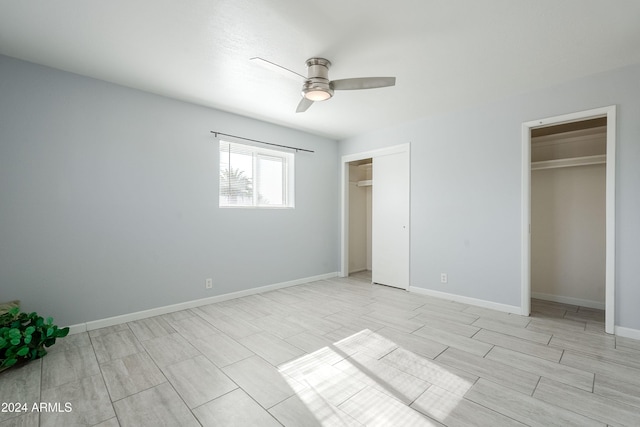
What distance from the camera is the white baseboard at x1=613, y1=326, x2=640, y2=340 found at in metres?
2.65

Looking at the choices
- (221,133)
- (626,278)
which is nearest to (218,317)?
(221,133)

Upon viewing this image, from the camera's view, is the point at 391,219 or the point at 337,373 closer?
the point at 337,373

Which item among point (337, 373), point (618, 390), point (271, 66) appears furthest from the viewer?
point (271, 66)

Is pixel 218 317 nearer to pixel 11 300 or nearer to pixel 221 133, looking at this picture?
pixel 11 300

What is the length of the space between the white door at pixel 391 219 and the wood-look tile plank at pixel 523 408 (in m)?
2.54

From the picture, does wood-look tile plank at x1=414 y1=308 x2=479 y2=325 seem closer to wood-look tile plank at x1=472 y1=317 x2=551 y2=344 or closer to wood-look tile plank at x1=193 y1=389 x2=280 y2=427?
wood-look tile plank at x1=472 y1=317 x2=551 y2=344

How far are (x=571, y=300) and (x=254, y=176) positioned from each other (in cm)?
480

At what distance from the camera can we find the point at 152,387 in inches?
75.6

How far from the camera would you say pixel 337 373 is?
6.88 feet

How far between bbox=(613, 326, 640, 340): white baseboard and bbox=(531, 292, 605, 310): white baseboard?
1.02m

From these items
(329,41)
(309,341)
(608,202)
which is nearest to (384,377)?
(309,341)

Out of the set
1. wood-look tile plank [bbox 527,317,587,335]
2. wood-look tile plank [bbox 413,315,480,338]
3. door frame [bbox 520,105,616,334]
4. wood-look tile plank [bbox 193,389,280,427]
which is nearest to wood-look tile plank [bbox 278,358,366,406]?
wood-look tile plank [bbox 193,389,280,427]

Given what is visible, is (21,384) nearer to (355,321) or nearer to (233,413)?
(233,413)

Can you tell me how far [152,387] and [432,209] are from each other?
3.78 m
